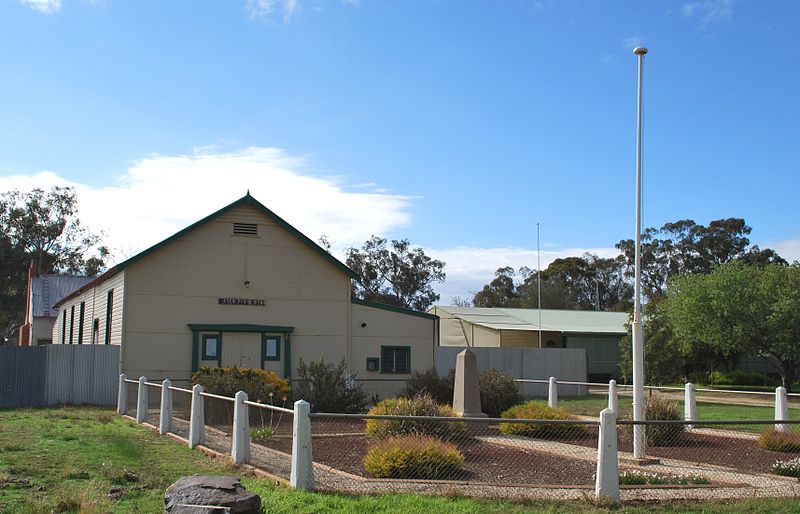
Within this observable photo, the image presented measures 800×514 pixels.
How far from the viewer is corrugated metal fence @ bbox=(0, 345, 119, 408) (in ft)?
78.4

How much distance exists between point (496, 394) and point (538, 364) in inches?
565

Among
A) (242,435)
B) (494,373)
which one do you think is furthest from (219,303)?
(242,435)

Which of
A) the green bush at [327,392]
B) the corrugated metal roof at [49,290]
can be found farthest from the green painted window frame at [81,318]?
the corrugated metal roof at [49,290]

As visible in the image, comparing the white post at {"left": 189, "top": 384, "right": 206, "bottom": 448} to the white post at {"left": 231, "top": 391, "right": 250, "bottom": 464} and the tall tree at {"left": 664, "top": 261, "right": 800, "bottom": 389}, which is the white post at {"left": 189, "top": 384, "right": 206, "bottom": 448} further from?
the tall tree at {"left": 664, "top": 261, "right": 800, "bottom": 389}

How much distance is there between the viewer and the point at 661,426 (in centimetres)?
1589

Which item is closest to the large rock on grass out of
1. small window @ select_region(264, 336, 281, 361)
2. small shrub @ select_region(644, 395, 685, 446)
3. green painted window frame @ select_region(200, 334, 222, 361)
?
small shrub @ select_region(644, 395, 685, 446)

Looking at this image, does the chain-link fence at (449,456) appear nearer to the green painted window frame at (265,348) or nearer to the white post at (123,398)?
the white post at (123,398)

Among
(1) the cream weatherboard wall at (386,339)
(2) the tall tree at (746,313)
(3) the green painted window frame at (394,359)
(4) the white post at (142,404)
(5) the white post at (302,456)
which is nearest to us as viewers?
(5) the white post at (302,456)

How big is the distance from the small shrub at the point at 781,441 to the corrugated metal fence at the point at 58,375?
697 inches

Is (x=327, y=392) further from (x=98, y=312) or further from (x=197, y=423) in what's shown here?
(x=98, y=312)

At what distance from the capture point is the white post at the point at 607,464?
9.47m

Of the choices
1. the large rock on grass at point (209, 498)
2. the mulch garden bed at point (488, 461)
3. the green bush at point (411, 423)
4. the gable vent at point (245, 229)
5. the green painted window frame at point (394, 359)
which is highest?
the gable vent at point (245, 229)

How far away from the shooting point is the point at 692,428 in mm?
18516

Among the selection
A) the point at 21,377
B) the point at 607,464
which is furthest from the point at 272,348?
the point at 607,464
